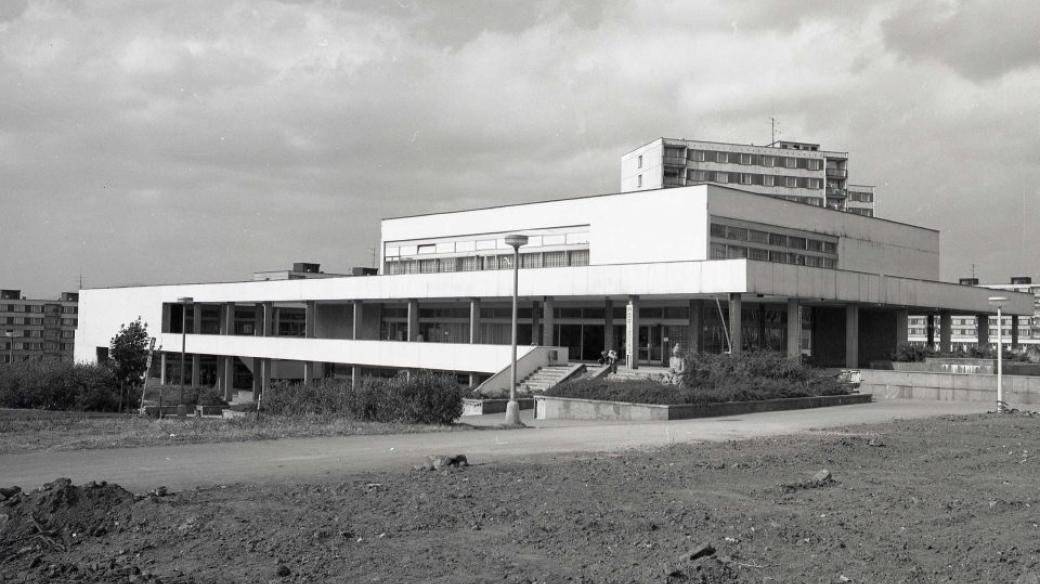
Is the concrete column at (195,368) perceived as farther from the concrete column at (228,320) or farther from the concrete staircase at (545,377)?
the concrete staircase at (545,377)

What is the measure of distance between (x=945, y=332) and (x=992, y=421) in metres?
38.1

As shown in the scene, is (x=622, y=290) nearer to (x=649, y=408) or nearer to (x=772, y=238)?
(x=772, y=238)

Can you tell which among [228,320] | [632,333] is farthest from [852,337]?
[228,320]

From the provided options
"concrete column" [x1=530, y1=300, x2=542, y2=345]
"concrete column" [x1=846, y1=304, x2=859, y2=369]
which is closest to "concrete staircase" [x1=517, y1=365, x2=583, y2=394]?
"concrete column" [x1=530, y1=300, x2=542, y2=345]

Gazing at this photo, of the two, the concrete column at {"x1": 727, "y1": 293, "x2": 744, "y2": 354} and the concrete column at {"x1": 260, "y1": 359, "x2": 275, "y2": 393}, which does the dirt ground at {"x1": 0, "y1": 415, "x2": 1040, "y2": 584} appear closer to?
the concrete column at {"x1": 727, "y1": 293, "x2": 744, "y2": 354}

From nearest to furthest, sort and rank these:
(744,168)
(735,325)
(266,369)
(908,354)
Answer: (735,325) < (908,354) < (266,369) < (744,168)

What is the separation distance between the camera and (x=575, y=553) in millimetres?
8086

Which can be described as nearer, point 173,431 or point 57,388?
point 173,431

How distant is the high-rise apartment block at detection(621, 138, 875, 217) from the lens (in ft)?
326

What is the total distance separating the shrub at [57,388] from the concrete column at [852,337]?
39.9 meters

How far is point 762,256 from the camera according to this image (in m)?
45.6

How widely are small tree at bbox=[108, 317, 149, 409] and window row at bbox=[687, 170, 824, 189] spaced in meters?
64.6

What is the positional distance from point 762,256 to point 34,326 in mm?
137422

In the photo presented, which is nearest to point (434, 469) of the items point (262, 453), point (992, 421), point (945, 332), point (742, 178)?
point (262, 453)
